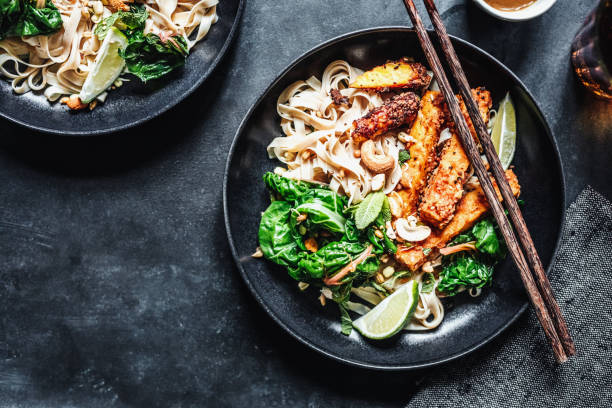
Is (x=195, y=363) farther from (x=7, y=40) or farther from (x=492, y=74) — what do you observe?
(x=492, y=74)

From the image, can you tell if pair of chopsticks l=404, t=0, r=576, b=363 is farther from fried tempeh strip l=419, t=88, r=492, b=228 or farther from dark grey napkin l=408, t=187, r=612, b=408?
dark grey napkin l=408, t=187, r=612, b=408

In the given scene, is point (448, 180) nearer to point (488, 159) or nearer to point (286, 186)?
point (488, 159)

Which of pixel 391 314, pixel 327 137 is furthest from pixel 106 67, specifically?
pixel 391 314

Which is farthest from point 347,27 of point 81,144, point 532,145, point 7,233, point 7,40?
point 7,233

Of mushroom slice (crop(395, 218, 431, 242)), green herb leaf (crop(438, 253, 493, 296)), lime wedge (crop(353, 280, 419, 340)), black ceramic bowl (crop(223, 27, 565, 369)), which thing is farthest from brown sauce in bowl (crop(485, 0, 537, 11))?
lime wedge (crop(353, 280, 419, 340))

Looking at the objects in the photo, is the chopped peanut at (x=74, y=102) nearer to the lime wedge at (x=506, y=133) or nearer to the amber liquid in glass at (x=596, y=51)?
the lime wedge at (x=506, y=133)
